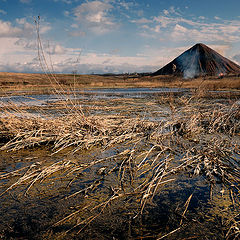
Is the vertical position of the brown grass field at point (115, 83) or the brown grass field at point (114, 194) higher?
the brown grass field at point (115, 83)

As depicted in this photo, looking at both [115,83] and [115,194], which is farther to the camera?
[115,83]

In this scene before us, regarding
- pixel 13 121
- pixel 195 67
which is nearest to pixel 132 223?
pixel 13 121

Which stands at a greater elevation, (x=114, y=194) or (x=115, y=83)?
(x=115, y=83)

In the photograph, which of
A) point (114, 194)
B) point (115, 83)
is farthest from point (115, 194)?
point (115, 83)

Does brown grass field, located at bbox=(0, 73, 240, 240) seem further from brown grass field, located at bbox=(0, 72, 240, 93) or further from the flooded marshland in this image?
brown grass field, located at bbox=(0, 72, 240, 93)

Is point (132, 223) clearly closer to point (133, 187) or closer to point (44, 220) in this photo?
point (133, 187)

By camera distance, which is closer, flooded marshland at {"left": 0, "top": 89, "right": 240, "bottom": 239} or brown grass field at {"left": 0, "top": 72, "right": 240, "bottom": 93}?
flooded marshland at {"left": 0, "top": 89, "right": 240, "bottom": 239}

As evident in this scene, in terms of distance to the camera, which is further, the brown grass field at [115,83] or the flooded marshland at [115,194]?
the brown grass field at [115,83]

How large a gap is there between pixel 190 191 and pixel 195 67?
5656 centimetres

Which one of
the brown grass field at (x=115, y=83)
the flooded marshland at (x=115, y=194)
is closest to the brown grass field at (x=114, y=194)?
the flooded marshland at (x=115, y=194)

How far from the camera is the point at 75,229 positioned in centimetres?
164

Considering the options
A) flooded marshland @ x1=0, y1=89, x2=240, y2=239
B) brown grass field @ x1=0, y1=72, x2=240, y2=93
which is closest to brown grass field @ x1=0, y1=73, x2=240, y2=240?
flooded marshland @ x1=0, y1=89, x2=240, y2=239

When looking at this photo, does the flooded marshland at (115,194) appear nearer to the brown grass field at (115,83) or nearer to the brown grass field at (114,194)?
the brown grass field at (114,194)

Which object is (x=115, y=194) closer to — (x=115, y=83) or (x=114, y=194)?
(x=114, y=194)
